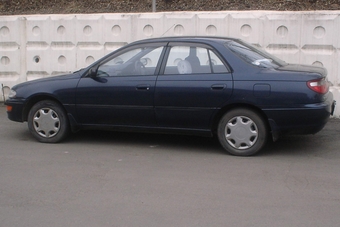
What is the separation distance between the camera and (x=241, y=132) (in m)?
6.95

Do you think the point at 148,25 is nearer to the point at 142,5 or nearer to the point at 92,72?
the point at 142,5

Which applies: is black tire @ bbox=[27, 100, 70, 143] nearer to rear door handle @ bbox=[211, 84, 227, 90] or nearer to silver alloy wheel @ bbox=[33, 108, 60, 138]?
silver alloy wheel @ bbox=[33, 108, 60, 138]

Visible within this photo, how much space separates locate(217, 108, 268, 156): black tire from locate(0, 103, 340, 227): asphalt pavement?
14cm

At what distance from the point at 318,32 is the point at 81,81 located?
4310 millimetres

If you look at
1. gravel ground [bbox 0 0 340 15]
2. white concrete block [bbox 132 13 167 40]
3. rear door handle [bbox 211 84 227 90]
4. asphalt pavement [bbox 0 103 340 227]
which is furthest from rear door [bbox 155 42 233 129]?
gravel ground [bbox 0 0 340 15]

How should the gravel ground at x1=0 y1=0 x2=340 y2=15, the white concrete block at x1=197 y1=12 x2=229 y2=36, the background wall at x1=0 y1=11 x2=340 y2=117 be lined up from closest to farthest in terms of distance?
the background wall at x1=0 y1=11 x2=340 y2=117 < the white concrete block at x1=197 y1=12 x2=229 y2=36 < the gravel ground at x1=0 y1=0 x2=340 y2=15

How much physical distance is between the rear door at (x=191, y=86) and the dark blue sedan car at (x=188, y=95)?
0.01 m

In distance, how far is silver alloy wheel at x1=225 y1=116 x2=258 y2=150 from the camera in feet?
22.6

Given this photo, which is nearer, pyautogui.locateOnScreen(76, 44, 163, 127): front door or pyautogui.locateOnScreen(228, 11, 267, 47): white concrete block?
pyautogui.locateOnScreen(76, 44, 163, 127): front door

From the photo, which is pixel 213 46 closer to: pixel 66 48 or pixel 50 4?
pixel 66 48

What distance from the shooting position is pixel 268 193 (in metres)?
5.56

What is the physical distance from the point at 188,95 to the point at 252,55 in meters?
1.08

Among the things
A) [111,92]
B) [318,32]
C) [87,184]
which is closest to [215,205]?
[87,184]

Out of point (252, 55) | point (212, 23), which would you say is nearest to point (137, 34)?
point (212, 23)
